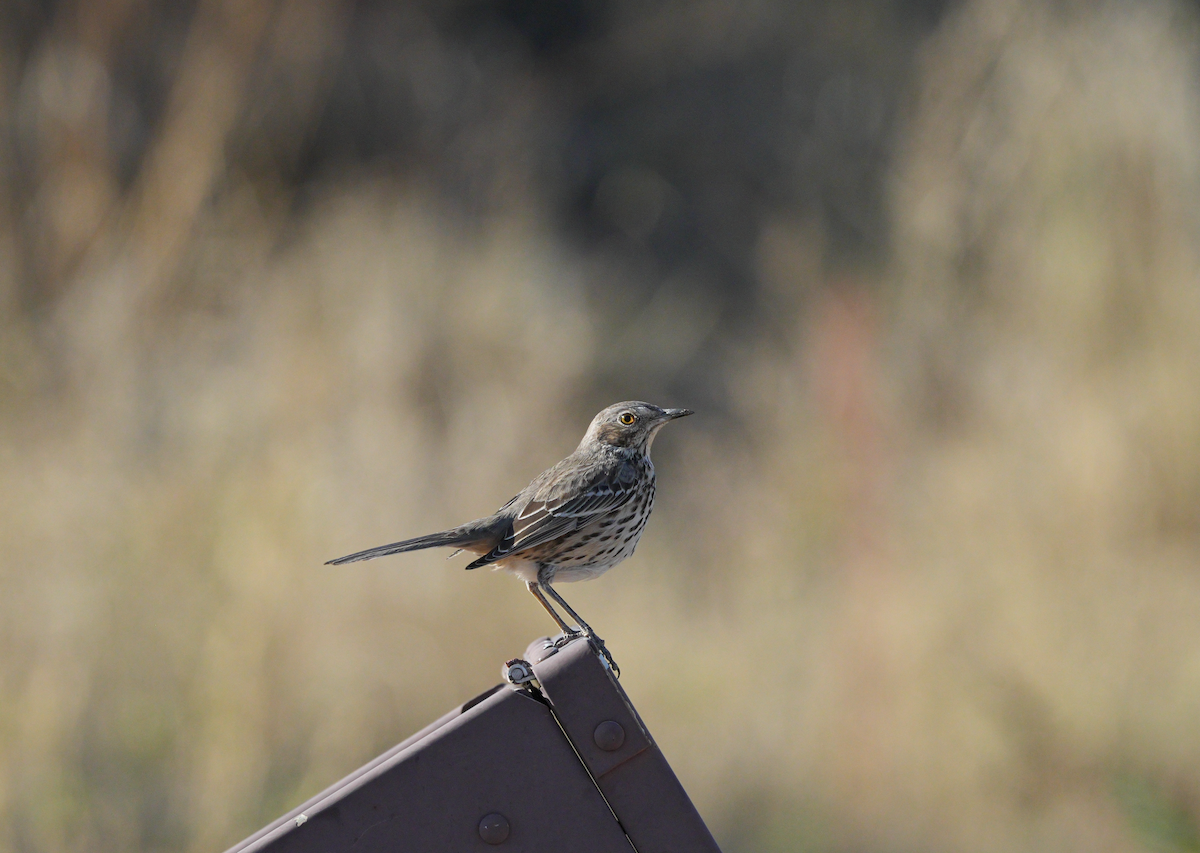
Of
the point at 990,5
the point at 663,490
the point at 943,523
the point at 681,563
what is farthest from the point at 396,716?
the point at 990,5

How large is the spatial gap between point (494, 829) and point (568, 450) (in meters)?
3.78

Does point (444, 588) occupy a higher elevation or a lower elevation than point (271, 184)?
lower

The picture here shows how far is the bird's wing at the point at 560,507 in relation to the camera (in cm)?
227

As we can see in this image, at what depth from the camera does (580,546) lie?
2369 mm

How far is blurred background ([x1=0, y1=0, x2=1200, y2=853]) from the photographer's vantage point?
3775mm

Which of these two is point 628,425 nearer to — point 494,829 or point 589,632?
point 589,632

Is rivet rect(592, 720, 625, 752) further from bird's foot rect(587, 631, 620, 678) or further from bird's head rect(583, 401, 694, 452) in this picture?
bird's head rect(583, 401, 694, 452)

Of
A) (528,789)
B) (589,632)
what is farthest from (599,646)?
(528,789)

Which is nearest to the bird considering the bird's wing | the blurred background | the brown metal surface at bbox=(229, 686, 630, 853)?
the bird's wing

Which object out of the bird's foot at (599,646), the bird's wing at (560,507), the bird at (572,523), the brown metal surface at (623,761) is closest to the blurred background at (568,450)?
the bird at (572,523)

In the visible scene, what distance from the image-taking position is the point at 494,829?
4.22 ft

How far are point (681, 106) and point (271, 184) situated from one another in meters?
8.24

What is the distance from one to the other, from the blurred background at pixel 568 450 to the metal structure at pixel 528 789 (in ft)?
8.61

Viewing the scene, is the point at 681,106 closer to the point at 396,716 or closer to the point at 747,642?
the point at 747,642
